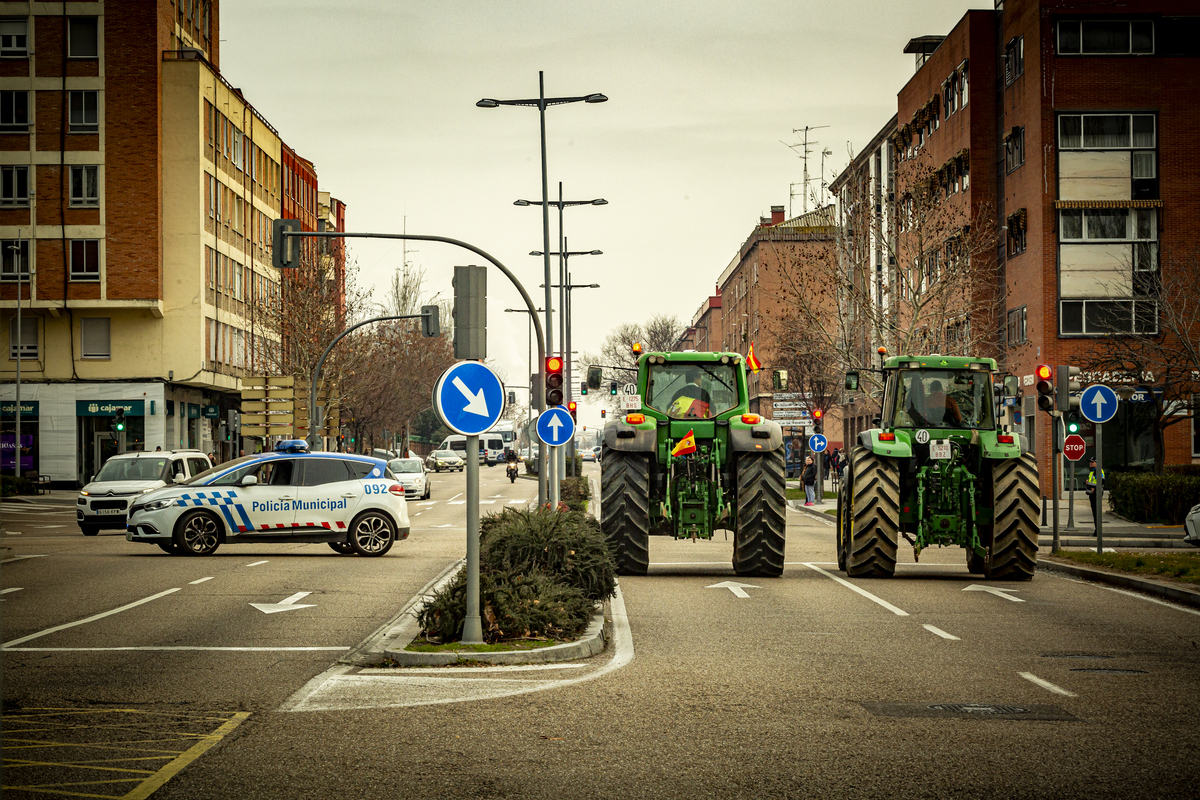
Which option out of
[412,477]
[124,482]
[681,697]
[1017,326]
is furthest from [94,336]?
[681,697]

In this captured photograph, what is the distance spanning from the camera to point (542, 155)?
30797 millimetres

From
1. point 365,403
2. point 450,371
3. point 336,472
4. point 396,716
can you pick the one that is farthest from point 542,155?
point 365,403

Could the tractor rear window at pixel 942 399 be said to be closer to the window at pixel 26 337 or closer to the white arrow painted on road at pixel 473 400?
the white arrow painted on road at pixel 473 400

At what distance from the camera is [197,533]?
73.8 ft

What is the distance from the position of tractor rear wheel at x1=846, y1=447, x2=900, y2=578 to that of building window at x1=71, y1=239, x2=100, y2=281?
131ft

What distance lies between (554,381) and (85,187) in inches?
1346

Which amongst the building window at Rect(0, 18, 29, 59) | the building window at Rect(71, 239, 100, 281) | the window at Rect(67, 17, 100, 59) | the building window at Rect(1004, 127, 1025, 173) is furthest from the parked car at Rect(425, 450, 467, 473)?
the building window at Rect(1004, 127, 1025, 173)

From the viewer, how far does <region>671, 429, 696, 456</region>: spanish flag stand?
18781 mm

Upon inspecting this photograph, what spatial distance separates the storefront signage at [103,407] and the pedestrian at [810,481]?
25090 mm

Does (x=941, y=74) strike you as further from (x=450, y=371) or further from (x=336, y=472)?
(x=450, y=371)

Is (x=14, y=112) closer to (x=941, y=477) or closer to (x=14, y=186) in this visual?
(x=14, y=186)

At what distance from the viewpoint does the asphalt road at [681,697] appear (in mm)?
6746

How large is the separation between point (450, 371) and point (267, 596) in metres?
5.84

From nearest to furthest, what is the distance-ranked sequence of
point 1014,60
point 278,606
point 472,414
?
point 472,414
point 278,606
point 1014,60
